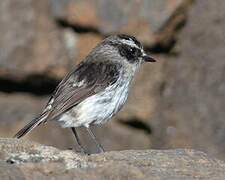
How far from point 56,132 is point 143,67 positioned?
1.86 m

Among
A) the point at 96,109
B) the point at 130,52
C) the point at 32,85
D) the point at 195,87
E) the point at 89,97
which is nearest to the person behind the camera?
the point at 96,109

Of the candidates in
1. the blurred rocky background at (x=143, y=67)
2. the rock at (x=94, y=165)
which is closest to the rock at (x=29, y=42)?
the blurred rocky background at (x=143, y=67)

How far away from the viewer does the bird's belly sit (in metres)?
10.8

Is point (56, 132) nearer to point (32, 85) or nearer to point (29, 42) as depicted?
point (32, 85)

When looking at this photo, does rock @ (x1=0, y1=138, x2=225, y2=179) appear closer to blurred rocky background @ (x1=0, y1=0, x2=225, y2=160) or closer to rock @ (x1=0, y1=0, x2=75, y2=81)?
blurred rocky background @ (x1=0, y1=0, x2=225, y2=160)

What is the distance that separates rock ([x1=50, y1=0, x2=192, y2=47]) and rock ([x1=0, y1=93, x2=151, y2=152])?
1543mm

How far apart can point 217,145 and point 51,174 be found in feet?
25.9

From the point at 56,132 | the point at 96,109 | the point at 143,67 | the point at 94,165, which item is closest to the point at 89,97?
the point at 96,109

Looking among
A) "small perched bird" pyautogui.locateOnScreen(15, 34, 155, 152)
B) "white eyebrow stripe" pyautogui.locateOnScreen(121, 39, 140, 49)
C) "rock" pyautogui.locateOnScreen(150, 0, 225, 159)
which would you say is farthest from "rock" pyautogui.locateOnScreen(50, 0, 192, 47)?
"small perched bird" pyautogui.locateOnScreen(15, 34, 155, 152)

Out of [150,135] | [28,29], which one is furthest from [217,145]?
[28,29]

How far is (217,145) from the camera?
14984mm

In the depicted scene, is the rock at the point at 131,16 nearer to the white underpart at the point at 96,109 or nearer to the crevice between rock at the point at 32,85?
the crevice between rock at the point at 32,85

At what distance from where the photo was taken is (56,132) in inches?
624

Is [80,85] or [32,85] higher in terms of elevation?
[80,85]
